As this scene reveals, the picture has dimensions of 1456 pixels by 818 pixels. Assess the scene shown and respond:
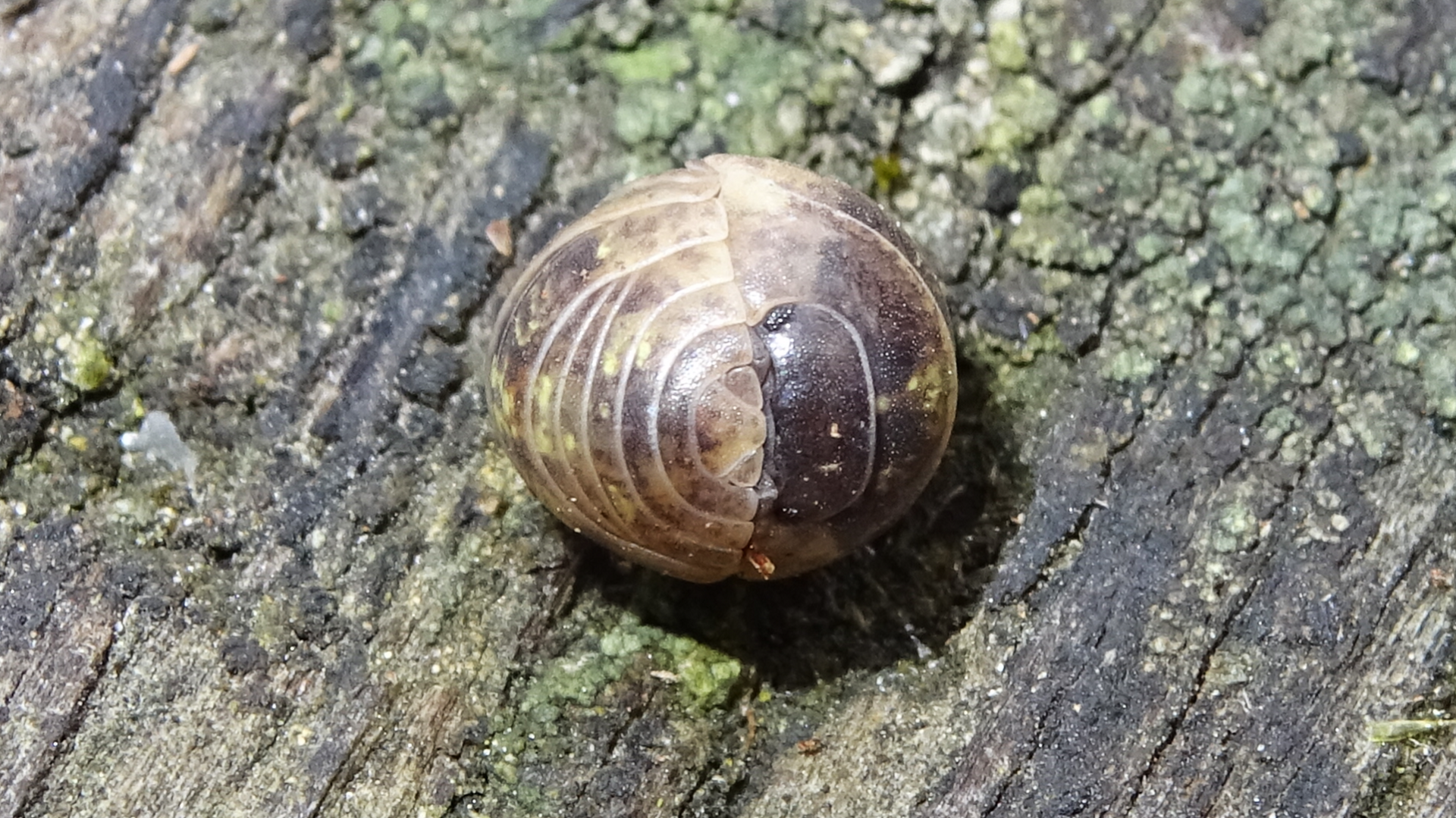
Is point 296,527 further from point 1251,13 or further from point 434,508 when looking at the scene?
point 1251,13

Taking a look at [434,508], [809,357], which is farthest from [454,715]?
[809,357]

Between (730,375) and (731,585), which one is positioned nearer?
(730,375)

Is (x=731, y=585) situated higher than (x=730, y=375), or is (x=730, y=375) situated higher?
(x=730, y=375)

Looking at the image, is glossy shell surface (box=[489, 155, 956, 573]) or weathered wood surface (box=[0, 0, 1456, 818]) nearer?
glossy shell surface (box=[489, 155, 956, 573])

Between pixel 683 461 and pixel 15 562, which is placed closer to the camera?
pixel 683 461
